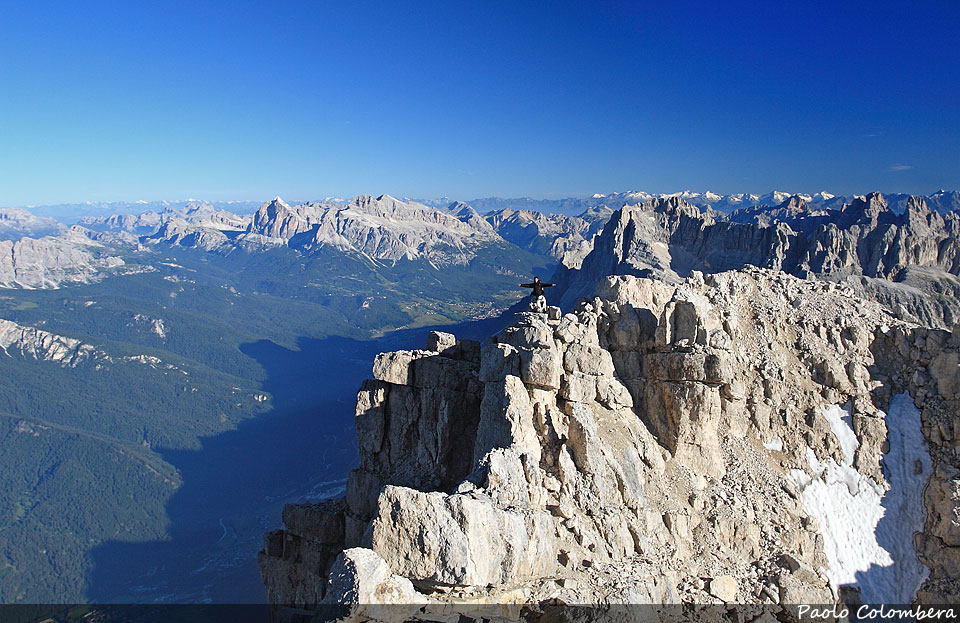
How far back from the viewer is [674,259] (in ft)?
624

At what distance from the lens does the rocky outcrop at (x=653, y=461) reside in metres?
21.4

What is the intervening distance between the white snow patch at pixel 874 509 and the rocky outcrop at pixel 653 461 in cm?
12

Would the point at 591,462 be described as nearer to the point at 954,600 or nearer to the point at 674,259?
the point at 954,600

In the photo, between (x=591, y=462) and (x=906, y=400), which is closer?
(x=591, y=462)

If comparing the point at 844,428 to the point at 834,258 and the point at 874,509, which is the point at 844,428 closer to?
the point at 874,509

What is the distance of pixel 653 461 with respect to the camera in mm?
29734

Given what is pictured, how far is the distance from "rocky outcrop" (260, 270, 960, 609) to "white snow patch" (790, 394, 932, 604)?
12 centimetres

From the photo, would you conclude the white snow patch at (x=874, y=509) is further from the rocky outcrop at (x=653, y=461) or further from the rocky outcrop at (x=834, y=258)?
the rocky outcrop at (x=834, y=258)

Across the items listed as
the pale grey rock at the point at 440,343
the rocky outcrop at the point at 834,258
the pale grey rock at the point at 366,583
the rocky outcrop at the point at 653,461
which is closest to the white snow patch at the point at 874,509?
the rocky outcrop at the point at 653,461

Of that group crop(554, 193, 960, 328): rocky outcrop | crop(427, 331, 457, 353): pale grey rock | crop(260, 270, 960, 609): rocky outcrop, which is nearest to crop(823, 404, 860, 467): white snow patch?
crop(260, 270, 960, 609): rocky outcrop

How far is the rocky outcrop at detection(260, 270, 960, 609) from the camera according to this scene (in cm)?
2141

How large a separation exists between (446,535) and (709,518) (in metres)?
17.4

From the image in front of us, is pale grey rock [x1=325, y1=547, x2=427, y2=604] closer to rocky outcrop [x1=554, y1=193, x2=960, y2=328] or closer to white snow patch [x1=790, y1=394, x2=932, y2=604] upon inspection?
white snow patch [x1=790, y1=394, x2=932, y2=604]

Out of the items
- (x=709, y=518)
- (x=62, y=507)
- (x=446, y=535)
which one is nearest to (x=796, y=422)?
(x=709, y=518)
